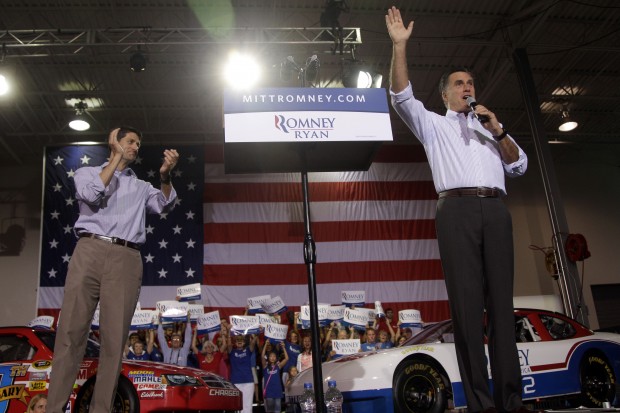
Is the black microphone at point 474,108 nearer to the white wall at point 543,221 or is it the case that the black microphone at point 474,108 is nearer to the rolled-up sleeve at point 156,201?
the rolled-up sleeve at point 156,201

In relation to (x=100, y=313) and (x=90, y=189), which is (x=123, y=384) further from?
(x=90, y=189)

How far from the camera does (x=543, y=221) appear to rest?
15.1 m

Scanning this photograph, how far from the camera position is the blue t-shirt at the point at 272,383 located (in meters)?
7.97

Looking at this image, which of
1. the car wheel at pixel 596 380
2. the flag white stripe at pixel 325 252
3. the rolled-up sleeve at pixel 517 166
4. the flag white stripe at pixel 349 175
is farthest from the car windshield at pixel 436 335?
the flag white stripe at pixel 349 175

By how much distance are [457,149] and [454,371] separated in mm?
3020

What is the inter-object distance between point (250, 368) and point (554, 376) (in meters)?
4.43

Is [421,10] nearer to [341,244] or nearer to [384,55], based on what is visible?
[384,55]

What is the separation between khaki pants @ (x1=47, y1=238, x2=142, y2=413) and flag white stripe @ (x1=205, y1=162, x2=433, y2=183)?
30.9 feet

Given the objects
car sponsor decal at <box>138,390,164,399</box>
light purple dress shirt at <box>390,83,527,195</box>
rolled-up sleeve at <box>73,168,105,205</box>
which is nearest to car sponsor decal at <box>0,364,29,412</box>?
car sponsor decal at <box>138,390,164,399</box>

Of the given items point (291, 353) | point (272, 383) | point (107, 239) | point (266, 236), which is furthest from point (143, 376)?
point (266, 236)

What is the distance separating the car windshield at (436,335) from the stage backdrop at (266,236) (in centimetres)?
566

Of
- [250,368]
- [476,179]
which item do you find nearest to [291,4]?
[250,368]

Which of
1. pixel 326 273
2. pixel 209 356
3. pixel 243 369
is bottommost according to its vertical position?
pixel 243 369

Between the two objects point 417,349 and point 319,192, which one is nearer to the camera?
point 417,349
